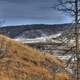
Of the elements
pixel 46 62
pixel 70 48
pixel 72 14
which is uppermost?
pixel 72 14

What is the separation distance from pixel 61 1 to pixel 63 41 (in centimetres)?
165

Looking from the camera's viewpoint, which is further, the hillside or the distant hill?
the distant hill

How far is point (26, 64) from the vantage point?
117 feet

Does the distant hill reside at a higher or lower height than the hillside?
lower

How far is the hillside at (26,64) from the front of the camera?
30.8 meters

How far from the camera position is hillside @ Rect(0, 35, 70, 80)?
101 ft

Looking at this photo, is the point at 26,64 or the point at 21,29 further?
the point at 21,29

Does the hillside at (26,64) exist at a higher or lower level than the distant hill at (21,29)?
higher

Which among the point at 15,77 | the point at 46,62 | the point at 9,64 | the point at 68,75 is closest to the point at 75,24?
the point at 15,77

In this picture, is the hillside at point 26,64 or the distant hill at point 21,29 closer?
the hillside at point 26,64

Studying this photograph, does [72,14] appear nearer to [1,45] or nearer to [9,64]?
[9,64]

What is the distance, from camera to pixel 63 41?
2211 cm

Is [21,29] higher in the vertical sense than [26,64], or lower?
lower

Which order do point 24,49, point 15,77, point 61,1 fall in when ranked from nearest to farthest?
1. point 61,1
2. point 15,77
3. point 24,49
